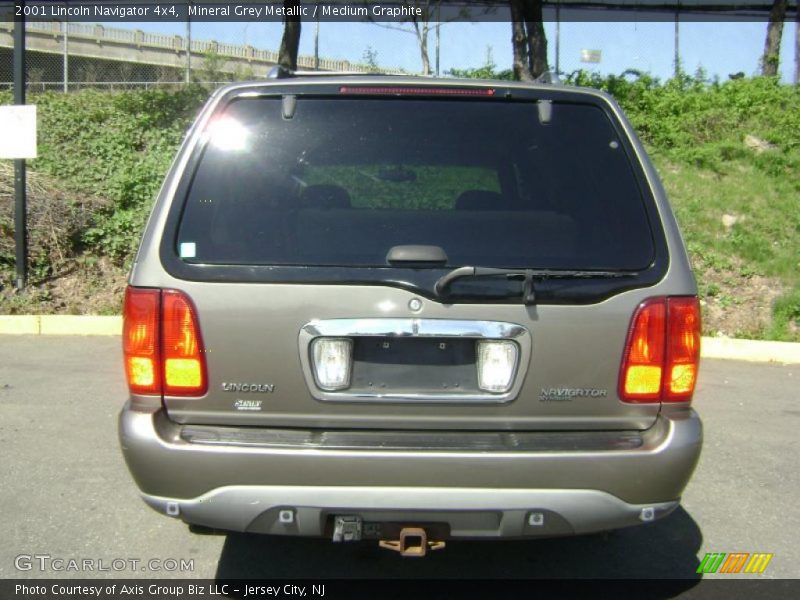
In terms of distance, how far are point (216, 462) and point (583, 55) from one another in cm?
1569

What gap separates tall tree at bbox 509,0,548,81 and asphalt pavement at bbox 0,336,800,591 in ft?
28.6

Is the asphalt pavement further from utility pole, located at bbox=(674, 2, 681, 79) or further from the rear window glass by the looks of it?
utility pole, located at bbox=(674, 2, 681, 79)

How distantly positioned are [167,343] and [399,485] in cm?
90

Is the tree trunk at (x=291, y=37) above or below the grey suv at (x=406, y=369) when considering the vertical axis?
above

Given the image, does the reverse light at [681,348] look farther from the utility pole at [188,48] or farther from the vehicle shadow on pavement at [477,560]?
the utility pole at [188,48]

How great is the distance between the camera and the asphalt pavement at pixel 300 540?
149 inches

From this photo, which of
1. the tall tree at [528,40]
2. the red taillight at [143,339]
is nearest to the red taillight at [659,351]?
the red taillight at [143,339]

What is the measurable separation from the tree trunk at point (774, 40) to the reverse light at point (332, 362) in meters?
16.0

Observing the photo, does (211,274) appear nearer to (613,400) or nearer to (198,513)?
(198,513)

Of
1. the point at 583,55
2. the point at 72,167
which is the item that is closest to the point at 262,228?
the point at 72,167

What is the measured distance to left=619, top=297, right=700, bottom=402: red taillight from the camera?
2912mm

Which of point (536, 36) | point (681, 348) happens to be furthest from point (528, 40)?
point (681, 348)

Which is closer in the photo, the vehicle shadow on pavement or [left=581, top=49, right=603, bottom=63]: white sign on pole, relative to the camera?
the vehicle shadow on pavement

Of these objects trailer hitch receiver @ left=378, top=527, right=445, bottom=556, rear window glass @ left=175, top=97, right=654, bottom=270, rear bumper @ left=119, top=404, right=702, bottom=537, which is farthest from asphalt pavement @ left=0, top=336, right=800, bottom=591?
rear window glass @ left=175, top=97, right=654, bottom=270
